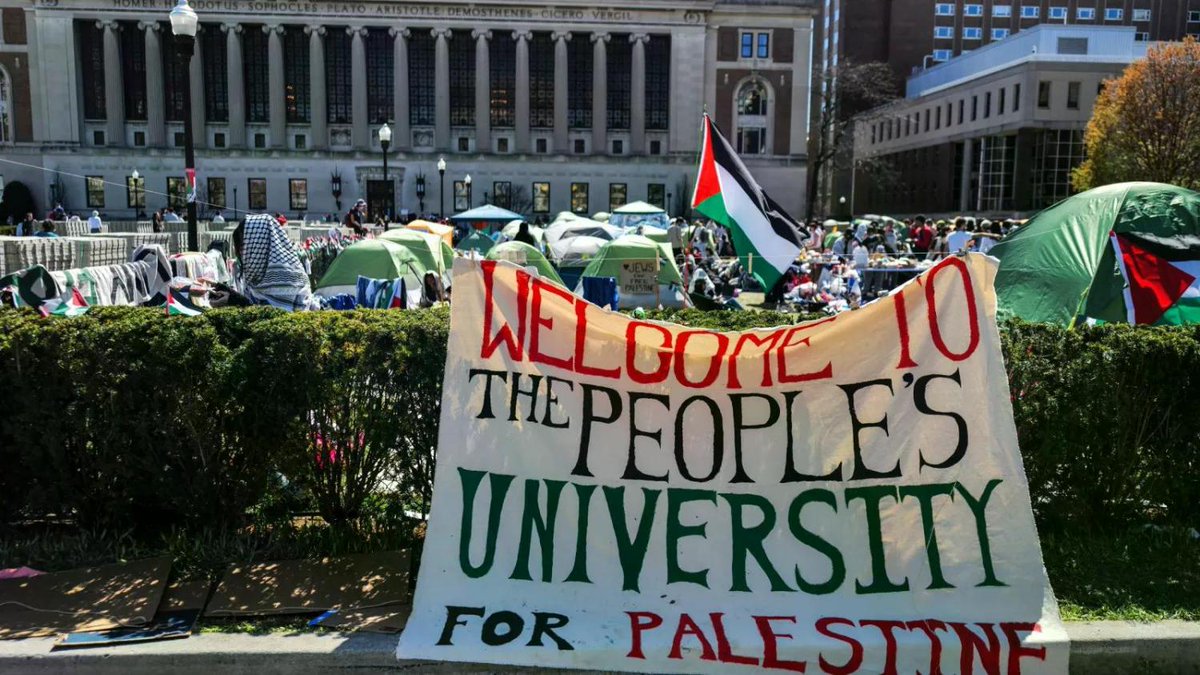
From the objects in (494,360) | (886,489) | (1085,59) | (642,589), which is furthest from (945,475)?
(1085,59)

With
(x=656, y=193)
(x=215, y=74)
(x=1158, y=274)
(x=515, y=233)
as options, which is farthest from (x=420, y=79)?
(x=1158, y=274)

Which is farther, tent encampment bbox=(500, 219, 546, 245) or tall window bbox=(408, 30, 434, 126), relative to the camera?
tall window bbox=(408, 30, 434, 126)

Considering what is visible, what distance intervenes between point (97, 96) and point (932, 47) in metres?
72.5

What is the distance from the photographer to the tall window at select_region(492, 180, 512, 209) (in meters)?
68.9

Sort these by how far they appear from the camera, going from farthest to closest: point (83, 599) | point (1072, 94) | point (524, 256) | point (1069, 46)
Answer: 1. point (1069, 46)
2. point (1072, 94)
3. point (524, 256)
4. point (83, 599)

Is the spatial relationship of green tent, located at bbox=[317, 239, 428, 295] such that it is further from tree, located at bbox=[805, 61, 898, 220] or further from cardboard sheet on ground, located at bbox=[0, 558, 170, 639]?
tree, located at bbox=[805, 61, 898, 220]

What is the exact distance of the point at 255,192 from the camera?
68.6m

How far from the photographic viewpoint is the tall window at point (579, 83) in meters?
70.2

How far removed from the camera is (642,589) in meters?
4.17

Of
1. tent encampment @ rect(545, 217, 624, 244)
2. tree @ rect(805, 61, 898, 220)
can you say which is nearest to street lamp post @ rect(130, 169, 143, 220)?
tent encampment @ rect(545, 217, 624, 244)

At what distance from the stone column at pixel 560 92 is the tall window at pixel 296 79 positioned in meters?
18.5

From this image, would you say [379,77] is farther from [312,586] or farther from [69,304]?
[312,586]

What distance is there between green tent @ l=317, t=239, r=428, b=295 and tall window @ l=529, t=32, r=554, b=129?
183ft

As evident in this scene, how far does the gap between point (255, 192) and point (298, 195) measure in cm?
314
